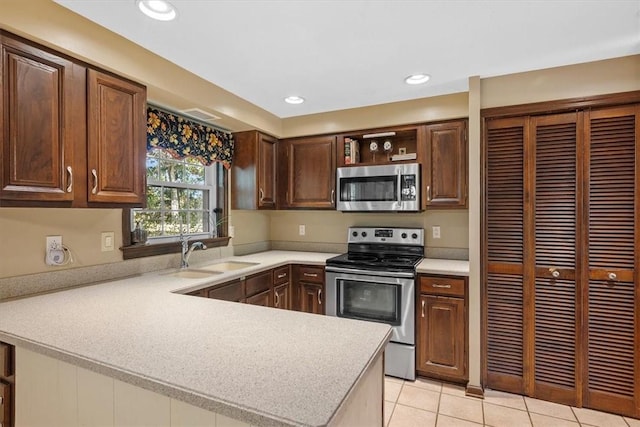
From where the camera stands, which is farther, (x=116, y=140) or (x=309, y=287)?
(x=309, y=287)

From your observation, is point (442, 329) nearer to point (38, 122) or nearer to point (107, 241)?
point (107, 241)

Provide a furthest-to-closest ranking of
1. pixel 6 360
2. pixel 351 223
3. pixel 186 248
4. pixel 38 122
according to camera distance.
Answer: pixel 351 223 < pixel 186 248 < pixel 38 122 < pixel 6 360

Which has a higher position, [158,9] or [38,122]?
[158,9]

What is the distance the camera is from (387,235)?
319 centimetres

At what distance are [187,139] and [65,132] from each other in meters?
1.11

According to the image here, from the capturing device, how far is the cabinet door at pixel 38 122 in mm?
1367

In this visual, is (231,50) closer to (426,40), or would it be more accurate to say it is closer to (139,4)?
(139,4)

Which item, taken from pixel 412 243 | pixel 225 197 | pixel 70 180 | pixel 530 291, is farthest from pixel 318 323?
pixel 225 197

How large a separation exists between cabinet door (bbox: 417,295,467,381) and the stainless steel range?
0.08m

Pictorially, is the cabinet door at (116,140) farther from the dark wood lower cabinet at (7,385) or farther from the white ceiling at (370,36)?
the dark wood lower cabinet at (7,385)

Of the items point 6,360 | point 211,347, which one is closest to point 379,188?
point 211,347

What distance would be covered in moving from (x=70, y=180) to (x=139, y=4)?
898 millimetres

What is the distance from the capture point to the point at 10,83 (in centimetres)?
137

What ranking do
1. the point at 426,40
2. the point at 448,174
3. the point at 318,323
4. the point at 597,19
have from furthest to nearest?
the point at 448,174 → the point at 426,40 → the point at 597,19 → the point at 318,323
